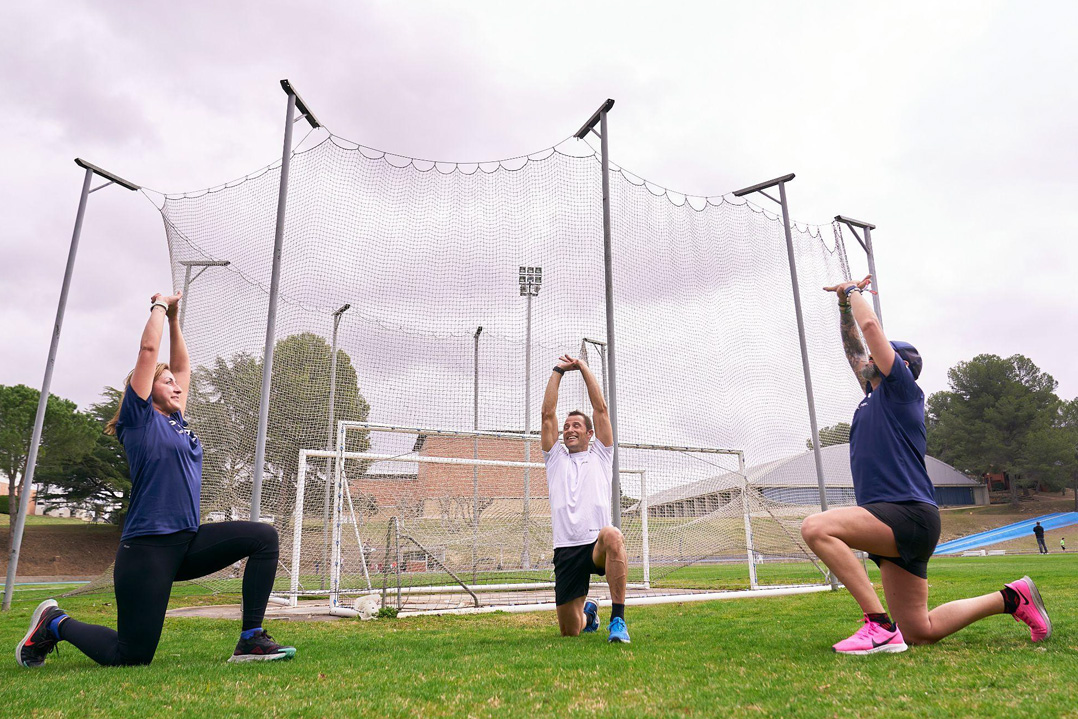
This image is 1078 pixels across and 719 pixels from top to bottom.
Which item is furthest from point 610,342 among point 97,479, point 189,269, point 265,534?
point 97,479

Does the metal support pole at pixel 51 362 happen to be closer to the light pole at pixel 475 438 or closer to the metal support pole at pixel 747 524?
the light pole at pixel 475 438

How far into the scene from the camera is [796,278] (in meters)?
11.3

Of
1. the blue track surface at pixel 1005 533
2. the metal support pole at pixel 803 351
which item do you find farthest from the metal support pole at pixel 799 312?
the blue track surface at pixel 1005 533

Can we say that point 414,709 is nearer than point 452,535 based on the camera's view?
Yes

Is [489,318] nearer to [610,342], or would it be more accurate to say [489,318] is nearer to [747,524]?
[610,342]

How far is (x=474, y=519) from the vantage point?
44.2 ft

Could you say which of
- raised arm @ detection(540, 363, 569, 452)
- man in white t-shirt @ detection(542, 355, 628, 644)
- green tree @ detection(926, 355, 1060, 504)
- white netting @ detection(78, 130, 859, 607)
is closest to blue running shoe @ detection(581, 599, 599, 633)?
man in white t-shirt @ detection(542, 355, 628, 644)

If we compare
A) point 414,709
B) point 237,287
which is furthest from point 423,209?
point 414,709

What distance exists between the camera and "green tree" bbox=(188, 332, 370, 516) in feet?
39.3

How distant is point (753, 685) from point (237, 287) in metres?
9.41

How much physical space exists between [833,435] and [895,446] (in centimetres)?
861

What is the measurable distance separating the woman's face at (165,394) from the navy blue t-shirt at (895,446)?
405cm

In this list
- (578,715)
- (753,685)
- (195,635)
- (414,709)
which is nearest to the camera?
(578,715)

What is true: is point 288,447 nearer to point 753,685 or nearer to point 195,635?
point 195,635
